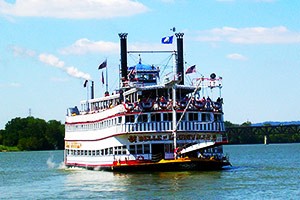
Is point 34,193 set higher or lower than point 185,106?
lower

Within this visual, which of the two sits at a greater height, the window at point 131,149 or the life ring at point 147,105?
the life ring at point 147,105

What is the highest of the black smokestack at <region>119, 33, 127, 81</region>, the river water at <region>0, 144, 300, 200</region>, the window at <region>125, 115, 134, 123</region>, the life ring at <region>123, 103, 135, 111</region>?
the black smokestack at <region>119, 33, 127, 81</region>

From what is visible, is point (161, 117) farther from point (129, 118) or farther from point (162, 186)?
point (162, 186)

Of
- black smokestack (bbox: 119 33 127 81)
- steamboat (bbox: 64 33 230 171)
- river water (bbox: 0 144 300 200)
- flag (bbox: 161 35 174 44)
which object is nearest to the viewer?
river water (bbox: 0 144 300 200)

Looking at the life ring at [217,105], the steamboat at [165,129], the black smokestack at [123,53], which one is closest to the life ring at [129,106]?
the steamboat at [165,129]

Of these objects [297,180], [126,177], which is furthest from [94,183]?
[297,180]

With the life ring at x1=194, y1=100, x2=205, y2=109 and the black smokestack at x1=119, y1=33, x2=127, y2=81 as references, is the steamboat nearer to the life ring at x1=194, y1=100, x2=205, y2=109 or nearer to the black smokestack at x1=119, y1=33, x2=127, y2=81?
the life ring at x1=194, y1=100, x2=205, y2=109

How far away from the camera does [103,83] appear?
7619 centimetres

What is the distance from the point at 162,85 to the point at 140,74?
7968 mm

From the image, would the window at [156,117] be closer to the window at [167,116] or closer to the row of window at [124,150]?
the window at [167,116]

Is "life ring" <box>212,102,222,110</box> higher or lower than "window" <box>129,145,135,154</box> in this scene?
higher

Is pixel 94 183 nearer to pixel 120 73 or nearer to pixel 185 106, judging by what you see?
pixel 185 106

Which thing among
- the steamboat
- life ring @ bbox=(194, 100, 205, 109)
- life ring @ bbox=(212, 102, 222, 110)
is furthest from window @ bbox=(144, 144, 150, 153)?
life ring @ bbox=(212, 102, 222, 110)

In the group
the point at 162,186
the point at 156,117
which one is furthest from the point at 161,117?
the point at 162,186
